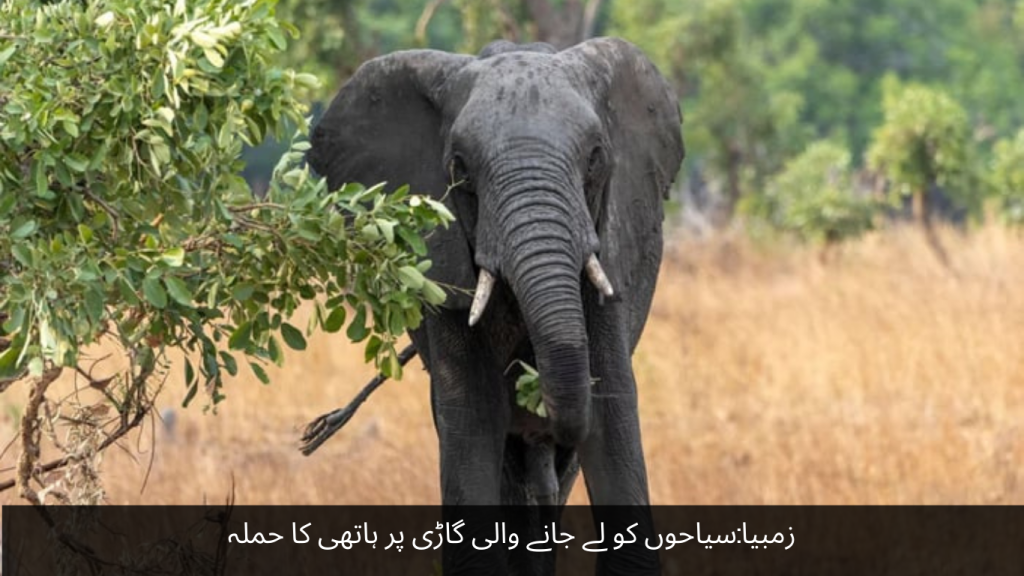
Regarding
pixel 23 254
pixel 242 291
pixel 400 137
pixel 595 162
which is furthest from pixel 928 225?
pixel 23 254

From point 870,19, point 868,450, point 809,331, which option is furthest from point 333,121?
point 870,19

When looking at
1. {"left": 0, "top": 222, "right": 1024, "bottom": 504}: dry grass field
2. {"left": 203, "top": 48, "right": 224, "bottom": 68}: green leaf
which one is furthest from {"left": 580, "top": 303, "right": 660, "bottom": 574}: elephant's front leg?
{"left": 0, "top": 222, "right": 1024, "bottom": 504}: dry grass field

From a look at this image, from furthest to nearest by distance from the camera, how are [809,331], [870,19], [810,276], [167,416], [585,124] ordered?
[870,19] < [810,276] < [809,331] < [167,416] < [585,124]

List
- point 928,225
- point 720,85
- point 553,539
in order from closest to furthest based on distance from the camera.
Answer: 1. point 553,539
2. point 928,225
3. point 720,85

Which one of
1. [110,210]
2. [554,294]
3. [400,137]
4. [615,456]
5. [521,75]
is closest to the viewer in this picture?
[110,210]

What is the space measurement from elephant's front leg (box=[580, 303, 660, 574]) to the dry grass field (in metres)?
3.35

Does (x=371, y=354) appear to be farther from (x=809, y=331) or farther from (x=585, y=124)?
(x=809, y=331)

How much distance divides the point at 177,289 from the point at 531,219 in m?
1.05

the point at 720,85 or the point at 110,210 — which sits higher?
the point at 720,85

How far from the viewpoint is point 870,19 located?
42094 millimetres

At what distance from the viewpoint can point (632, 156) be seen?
642 cm

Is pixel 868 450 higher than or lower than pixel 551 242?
higher

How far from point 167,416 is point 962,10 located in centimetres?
3384

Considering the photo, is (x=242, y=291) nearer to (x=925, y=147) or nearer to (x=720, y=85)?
(x=925, y=147)
